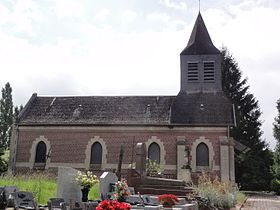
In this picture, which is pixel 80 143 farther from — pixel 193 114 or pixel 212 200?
pixel 212 200

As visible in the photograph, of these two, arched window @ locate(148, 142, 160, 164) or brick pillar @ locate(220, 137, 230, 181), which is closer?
brick pillar @ locate(220, 137, 230, 181)

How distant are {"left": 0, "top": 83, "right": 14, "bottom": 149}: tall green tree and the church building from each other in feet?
63.9

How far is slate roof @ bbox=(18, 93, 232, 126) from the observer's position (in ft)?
98.0

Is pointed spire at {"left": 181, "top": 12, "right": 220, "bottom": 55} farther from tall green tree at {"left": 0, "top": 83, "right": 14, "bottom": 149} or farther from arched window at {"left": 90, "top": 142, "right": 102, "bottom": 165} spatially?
tall green tree at {"left": 0, "top": 83, "right": 14, "bottom": 149}

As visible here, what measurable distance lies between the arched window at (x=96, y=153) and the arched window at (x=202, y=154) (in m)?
8.12

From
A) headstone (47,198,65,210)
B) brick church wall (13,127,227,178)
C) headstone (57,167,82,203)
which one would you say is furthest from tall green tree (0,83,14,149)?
headstone (47,198,65,210)

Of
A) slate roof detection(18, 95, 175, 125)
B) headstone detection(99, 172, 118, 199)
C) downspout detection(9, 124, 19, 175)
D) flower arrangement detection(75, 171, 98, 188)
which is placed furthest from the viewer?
downspout detection(9, 124, 19, 175)

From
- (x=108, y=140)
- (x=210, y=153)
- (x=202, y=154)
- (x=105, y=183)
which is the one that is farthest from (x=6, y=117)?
(x=105, y=183)

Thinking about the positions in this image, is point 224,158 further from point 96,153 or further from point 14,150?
point 14,150

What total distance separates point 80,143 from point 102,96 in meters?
5.56

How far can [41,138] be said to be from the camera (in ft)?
102

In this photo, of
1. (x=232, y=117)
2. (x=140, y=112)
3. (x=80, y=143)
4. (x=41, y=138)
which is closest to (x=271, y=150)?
(x=232, y=117)

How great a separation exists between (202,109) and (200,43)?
6.83m

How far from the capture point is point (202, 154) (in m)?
29.0
